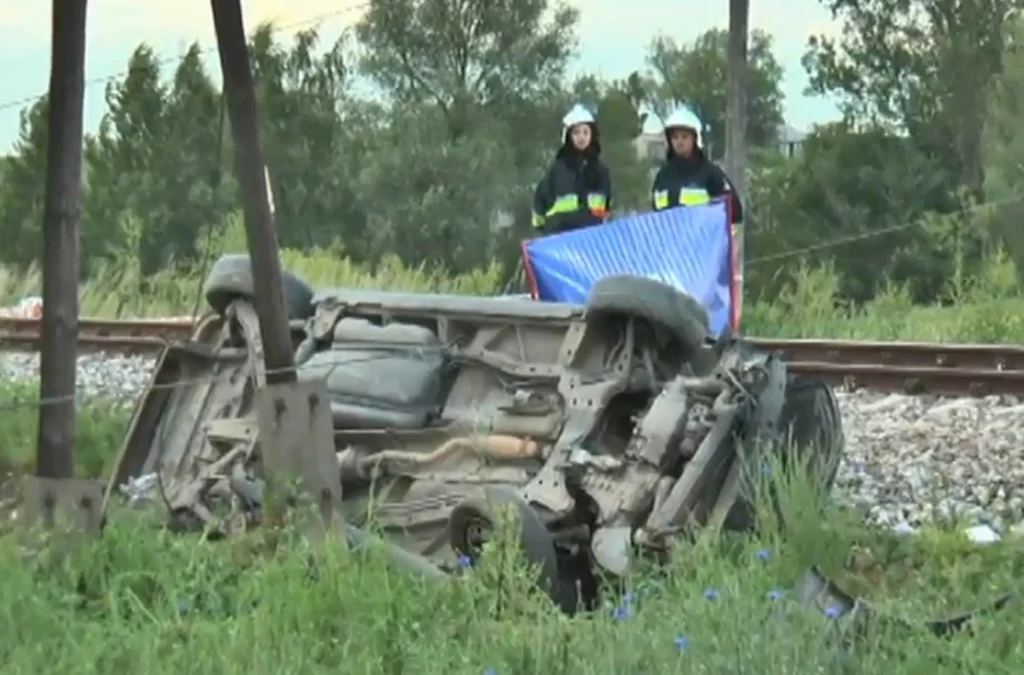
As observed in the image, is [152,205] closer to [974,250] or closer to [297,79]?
[297,79]

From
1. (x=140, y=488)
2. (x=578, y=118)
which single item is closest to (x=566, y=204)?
(x=578, y=118)

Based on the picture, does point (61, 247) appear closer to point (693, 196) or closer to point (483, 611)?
point (483, 611)

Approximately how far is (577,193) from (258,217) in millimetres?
4703

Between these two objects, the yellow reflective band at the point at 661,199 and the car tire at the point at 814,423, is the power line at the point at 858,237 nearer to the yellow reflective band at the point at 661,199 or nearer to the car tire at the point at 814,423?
the yellow reflective band at the point at 661,199

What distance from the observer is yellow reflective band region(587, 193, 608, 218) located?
454 inches

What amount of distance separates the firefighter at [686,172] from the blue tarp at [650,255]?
1018mm

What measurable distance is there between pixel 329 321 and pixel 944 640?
389 centimetres

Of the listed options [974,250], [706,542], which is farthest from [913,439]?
[974,250]

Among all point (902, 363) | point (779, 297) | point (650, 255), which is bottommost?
point (902, 363)

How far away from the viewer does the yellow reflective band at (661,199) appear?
1108cm

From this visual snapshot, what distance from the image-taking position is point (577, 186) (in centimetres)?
1160

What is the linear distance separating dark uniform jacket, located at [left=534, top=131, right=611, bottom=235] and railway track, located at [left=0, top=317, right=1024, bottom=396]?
6.76 feet

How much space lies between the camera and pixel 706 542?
258 inches

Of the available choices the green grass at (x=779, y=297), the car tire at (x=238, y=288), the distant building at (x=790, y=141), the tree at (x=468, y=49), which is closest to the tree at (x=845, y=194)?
the distant building at (x=790, y=141)
